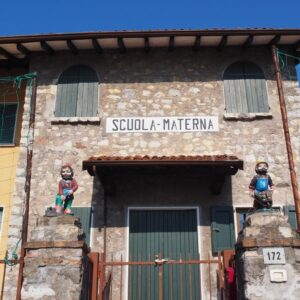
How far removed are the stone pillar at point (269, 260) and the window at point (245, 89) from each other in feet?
14.5

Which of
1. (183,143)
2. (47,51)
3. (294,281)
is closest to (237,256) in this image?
(294,281)

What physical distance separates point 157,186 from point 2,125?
173 inches

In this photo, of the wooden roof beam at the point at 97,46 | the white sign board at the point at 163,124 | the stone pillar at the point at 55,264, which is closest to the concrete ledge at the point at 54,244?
the stone pillar at the point at 55,264

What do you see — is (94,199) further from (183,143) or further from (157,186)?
(183,143)

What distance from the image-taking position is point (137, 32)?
34.0ft

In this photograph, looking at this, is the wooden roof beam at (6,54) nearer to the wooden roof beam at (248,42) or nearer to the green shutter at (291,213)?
the wooden roof beam at (248,42)

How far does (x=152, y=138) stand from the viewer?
1023cm

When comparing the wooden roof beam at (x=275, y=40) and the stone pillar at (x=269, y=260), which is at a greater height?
the wooden roof beam at (x=275, y=40)

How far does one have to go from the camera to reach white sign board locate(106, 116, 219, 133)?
10297 mm

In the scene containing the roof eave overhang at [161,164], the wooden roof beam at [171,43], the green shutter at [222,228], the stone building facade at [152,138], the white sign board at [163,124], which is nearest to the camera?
the roof eave overhang at [161,164]

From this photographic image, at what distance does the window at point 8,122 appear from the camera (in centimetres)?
1099

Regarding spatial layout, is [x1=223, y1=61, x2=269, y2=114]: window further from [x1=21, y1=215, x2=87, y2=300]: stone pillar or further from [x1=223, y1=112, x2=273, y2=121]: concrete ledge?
[x1=21, y1=215, x2=87, y2=300]: stone pillar

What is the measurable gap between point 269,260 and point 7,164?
6825 mm

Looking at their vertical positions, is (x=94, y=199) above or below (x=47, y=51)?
A: below
